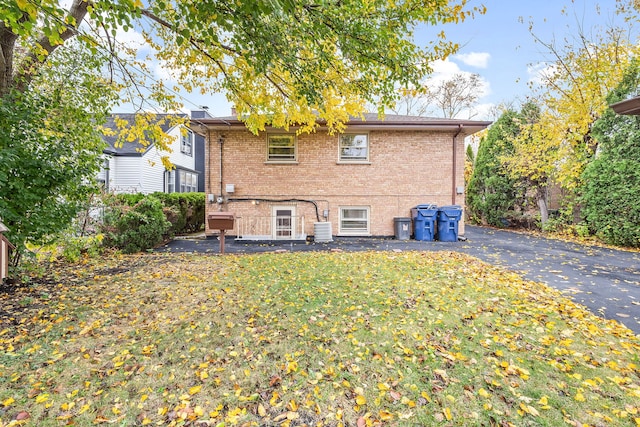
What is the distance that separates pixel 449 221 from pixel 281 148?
6560 mm

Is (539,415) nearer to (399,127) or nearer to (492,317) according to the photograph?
(492,317)

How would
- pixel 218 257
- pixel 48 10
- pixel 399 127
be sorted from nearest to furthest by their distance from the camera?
pixel 48 10 → pixel 218 257 → pixel 399 127

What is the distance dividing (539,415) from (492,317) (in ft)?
5.43

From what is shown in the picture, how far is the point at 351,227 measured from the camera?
36.8ft

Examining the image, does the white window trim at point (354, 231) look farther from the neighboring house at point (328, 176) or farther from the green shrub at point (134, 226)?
the green shrub at point (134, 226)

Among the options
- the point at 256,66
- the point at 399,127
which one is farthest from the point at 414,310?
the point at 399,127

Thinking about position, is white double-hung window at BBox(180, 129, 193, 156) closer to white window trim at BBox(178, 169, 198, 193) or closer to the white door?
white window trim at BBox(178, 169, 198, 193)

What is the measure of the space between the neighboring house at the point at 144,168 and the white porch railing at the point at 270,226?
5648mm

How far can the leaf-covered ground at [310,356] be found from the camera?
7.29 feet

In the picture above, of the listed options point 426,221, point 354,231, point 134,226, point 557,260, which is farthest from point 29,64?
point 557,260

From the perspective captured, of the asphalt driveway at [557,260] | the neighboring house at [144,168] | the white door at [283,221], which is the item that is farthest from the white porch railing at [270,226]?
the neighboring house at [144,168]

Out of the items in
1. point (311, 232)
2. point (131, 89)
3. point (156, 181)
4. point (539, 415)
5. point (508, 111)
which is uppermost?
point (508, 111)

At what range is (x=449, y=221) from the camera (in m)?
10.4

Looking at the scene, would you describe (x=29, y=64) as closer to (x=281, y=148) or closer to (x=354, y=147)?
(x=281, y=148)
